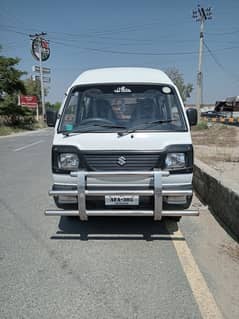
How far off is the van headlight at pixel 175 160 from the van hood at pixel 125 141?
0.47 ft

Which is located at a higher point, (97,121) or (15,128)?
(97,121)

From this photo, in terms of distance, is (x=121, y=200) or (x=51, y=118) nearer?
(x=121, y=200)

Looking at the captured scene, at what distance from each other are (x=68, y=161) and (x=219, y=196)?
2478mm

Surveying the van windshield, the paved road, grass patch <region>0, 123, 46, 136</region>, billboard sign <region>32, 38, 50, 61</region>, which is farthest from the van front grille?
billboard sign <region>32, 38, 50, 61</region>

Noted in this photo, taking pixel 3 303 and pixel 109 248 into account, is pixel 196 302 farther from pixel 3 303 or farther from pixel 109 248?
pixel 3 303

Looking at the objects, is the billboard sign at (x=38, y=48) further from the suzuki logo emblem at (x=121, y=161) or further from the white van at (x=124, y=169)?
the suzuki logo emblem at (x=121, y=161)

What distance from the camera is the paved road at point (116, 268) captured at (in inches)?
108

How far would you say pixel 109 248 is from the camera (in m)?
3.90

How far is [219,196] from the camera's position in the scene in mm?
4875

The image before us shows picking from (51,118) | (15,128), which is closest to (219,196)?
(51,118)

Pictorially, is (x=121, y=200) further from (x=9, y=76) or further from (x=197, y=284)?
(x=9, y=76)

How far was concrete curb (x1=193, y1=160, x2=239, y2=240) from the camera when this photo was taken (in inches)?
167

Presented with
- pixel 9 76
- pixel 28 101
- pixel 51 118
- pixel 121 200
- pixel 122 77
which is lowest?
pixel 121 200

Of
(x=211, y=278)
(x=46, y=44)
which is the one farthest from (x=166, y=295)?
(x=46, y=44)
